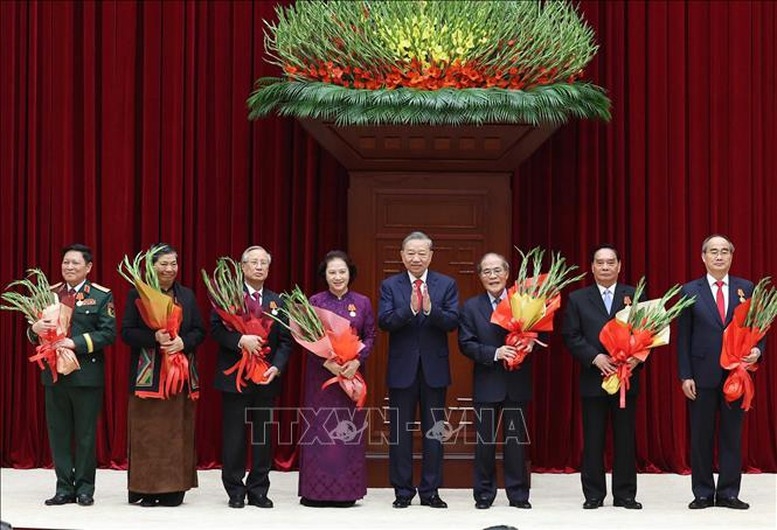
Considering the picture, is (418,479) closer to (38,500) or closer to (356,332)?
(356,332)

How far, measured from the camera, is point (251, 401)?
5.72 metres

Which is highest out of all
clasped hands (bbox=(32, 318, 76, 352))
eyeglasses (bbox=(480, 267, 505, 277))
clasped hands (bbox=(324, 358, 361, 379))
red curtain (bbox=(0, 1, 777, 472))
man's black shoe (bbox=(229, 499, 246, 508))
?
red curtain (bbox=(0, 1, 777, 472))

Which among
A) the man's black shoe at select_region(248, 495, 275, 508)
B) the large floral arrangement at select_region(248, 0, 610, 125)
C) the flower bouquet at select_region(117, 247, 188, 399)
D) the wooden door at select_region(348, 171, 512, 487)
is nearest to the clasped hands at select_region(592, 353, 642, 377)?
the wooden door at select_region(348, 171, 512, 487)

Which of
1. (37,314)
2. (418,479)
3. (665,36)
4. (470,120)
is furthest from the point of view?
(665,36)

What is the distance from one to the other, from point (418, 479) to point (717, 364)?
1.62 meters

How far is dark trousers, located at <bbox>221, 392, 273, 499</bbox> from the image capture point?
5.70 metres

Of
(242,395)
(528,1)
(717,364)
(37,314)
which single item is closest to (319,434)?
(242,395)

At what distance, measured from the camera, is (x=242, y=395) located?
18.7 ft

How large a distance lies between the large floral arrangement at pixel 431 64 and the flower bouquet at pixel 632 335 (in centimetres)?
104

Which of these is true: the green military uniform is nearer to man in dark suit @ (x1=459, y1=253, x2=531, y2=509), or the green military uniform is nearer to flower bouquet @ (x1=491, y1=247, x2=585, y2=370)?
man in dark suit @ (x1=459, y1=253, x2=531, y2=509)

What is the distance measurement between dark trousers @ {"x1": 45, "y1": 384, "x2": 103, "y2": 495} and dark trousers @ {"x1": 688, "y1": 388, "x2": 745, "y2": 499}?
8.73 ft

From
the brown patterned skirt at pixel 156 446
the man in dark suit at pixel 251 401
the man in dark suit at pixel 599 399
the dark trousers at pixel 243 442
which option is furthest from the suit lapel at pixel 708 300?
the brown patterned skirt at pixel 156 446

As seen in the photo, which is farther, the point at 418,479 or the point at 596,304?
the point at 418,479

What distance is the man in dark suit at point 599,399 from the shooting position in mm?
5664
